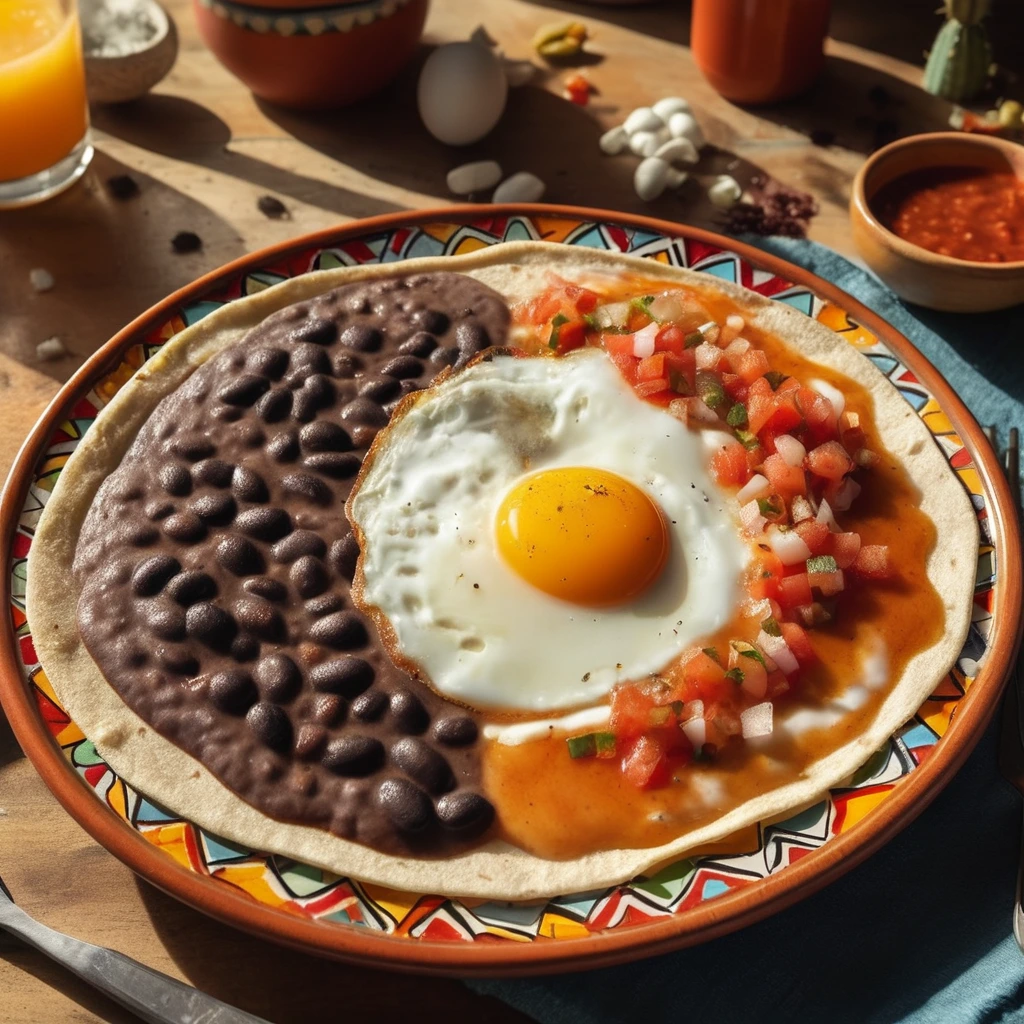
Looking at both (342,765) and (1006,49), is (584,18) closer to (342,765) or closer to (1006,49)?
(1006,49)

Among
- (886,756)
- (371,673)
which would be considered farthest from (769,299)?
(371,673)

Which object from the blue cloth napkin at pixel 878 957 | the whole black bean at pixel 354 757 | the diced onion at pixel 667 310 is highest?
the diced onion at pixel 667 310

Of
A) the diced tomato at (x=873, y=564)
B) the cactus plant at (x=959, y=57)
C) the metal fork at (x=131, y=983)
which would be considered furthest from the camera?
the cactus plant at (x=959, y=57)

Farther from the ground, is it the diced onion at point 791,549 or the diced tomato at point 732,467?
the diced tomato at point 732,467

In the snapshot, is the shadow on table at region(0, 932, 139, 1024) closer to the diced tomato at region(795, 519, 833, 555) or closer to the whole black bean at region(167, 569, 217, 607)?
the whole black bean at region(167, 569, 217, 607)

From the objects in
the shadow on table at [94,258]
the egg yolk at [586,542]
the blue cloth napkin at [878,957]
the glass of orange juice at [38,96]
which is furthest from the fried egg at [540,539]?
the glass of orange juice at [38,96]

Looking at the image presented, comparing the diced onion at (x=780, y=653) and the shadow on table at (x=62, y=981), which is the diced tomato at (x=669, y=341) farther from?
the shadow on table at (x=62, y=981)
